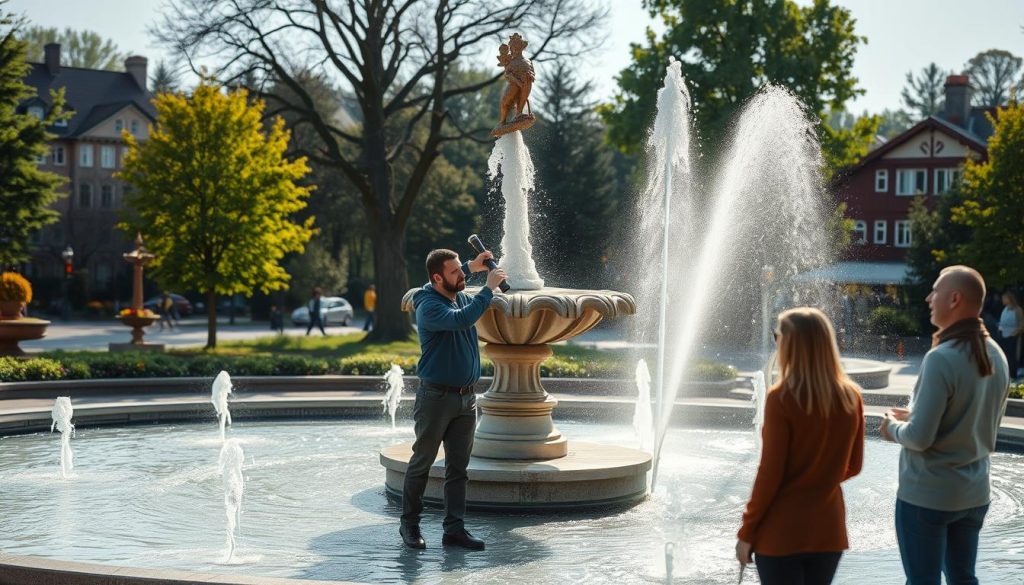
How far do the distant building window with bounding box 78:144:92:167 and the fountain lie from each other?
64.5 meters

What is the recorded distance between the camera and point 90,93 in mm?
71000

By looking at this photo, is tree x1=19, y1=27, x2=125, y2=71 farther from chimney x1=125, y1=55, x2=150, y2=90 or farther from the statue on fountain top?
the statue on fountain top

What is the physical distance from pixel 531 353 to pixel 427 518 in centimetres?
176

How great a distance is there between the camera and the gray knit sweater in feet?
15.4

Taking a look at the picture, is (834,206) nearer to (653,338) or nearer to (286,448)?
(653,338)

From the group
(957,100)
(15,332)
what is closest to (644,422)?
(15,332)

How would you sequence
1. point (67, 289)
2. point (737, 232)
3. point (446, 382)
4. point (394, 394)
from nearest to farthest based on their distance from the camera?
point (446, 382) → point (394, 394) → point (737, 232) → point (67, 289)

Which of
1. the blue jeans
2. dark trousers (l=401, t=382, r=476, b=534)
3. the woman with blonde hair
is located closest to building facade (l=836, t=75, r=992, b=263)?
dark trousers (l=401, t=382, r=476, b=534)

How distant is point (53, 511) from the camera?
29.7 ft

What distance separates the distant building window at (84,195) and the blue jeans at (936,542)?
69825 millimetres

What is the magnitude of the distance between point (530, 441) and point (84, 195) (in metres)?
65.3

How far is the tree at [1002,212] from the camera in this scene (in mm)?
31281

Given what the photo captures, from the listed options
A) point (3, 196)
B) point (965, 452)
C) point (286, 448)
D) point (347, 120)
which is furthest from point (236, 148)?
point (347, 120)

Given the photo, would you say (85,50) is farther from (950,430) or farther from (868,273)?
(950,430)
